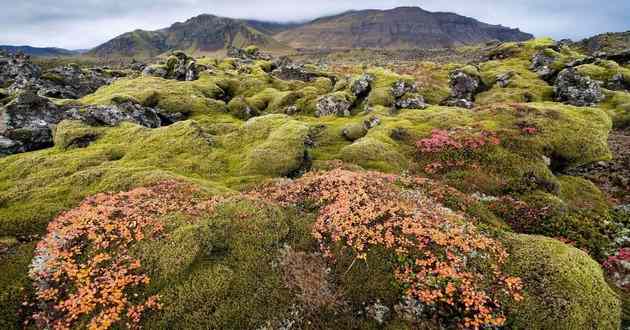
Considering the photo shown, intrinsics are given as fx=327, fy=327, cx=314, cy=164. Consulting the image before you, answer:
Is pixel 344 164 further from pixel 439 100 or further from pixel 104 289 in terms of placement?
pixel 439 100

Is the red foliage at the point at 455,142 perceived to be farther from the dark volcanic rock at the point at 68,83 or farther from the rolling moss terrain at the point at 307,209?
the dark volcanic rock at the point at 68,83

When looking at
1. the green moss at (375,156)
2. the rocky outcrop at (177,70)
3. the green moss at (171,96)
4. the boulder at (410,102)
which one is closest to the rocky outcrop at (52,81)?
the rocky outcrop at (177,70)

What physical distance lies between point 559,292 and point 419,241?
4699mm

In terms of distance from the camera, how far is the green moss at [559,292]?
406 inches

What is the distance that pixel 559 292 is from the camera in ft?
36.2

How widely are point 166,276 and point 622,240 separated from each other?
22273mm

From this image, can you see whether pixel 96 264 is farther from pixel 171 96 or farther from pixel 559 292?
pixel 171 96

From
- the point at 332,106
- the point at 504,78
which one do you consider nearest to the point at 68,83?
the point at 332,106

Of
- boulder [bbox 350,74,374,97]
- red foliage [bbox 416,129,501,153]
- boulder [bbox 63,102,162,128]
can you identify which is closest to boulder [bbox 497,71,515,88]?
boulder [bbox 350,74,374,97]

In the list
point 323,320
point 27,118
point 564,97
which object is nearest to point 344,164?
point 323,320

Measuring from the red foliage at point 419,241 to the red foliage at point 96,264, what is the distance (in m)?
6.42

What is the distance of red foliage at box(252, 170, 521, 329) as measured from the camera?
10.7 metres

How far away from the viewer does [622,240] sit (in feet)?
56.9

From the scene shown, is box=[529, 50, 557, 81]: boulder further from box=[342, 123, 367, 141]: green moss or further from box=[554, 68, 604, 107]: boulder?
box=[342, 123, 367, 141]: green moss
